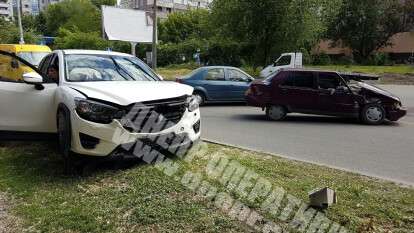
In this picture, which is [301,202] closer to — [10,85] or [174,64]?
[10,85]

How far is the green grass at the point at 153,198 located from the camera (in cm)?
452

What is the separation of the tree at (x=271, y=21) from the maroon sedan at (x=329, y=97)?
15703 millimetres

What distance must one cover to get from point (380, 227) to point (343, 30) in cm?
4950

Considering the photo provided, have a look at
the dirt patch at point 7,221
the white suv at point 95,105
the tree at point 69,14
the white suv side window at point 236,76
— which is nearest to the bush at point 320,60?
the white suv side window at point 236,76

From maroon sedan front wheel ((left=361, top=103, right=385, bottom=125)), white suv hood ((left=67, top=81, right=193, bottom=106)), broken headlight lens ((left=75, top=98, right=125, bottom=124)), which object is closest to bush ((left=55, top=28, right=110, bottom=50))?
maroon sedan front wheel ((left=361, top=103, right=385, bottom=125))

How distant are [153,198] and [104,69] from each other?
9.88ft

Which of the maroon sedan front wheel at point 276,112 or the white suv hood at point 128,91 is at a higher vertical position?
the white suv hood at point 128,91

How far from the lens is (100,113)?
19.2 feet

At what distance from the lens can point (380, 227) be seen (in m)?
4.39

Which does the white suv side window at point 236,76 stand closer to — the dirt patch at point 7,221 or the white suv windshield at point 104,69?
the white suv windshield at point 104,69

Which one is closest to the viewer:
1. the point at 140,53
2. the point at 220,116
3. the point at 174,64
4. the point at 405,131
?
the point at 405,131

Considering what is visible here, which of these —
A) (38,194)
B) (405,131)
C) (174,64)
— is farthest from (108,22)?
(38,194)

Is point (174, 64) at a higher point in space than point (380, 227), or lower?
lower

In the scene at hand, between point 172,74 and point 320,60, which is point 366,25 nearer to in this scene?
point 320,60
